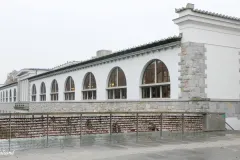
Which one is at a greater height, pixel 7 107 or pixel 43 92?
pixel 43 92

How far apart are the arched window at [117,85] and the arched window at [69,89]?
22.0 feet

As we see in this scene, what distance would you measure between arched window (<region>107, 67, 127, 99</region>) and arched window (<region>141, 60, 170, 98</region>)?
7.49ft

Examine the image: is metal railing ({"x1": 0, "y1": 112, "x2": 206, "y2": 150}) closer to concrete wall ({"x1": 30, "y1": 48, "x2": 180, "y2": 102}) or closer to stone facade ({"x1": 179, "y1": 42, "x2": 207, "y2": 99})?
stone facade ({"x1": 179, "y1": 42, "x2": 207, "y2": 99})

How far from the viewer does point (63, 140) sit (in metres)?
10.9

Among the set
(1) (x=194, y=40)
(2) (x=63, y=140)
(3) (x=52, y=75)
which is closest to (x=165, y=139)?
(2) (x=63, y=140)

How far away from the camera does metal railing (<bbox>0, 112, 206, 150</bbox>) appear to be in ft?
37.1

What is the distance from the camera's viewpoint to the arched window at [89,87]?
2525 cm

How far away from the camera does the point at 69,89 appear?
29766 mm

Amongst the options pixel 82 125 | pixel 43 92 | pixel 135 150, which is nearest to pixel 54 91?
pixel 43 92

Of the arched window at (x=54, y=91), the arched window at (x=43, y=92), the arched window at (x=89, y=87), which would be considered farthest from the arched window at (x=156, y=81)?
the arched window at (x=43, y=92)

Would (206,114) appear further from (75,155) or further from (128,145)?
(75,155)

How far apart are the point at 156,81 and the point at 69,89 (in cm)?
1342

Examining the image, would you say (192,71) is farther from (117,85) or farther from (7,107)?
(7,107)

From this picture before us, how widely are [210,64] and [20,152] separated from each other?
11.0m
